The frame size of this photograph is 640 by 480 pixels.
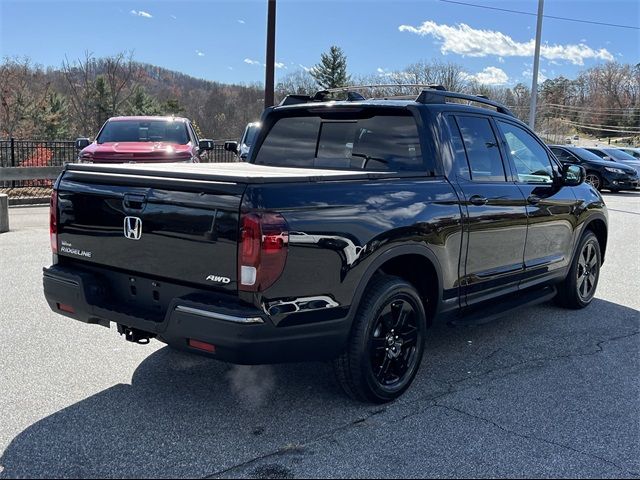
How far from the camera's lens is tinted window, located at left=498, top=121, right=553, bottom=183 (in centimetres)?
512

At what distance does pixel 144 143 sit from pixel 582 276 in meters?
7.99

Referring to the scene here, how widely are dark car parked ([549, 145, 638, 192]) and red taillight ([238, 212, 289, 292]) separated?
65.2 ft

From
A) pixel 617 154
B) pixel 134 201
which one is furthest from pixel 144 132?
pixel 617 154

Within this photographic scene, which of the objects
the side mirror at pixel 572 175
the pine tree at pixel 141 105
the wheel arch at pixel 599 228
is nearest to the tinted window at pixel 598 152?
the wheel arch at pixel 599 228

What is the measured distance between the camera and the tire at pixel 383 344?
3.55 m

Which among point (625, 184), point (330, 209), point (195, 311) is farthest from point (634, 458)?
point (625, 184)

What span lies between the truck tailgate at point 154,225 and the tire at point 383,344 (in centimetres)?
90

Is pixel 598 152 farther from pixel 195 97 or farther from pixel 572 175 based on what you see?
pixel 195 97

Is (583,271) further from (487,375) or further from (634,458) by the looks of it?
(634,458)

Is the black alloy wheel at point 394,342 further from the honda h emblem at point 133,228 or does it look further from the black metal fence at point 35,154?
the black metal fence at point 35,154

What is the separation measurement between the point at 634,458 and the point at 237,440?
7.06 feet

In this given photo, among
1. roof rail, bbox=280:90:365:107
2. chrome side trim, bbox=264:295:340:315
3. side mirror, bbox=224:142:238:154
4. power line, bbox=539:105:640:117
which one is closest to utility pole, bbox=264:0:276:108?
side mirror, bbox=224:142:238:154

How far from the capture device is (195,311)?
10.2 ft

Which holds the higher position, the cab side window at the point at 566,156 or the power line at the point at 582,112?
the power line at the point at 582,112
